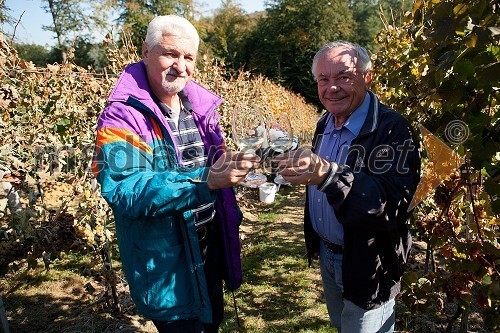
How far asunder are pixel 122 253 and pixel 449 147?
171cm

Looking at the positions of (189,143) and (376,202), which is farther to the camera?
(189,143)

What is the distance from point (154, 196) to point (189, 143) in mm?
644

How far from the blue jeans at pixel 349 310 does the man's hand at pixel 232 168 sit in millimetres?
912

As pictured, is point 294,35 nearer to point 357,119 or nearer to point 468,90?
point 357,119

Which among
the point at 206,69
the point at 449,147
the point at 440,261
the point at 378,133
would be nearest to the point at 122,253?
the point at 378,133

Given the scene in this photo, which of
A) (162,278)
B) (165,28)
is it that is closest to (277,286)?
(162,278)

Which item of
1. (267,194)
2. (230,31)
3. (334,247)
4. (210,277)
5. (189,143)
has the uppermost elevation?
(230,31)

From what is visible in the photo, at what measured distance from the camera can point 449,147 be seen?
161cm

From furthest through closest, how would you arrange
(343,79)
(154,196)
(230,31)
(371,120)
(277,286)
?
(230,31) → (277,286) → (343,79) → (371,120) → (154,196)

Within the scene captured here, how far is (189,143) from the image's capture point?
2008mm

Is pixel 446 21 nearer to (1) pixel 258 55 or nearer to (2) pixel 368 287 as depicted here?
(2) pixel 368 287

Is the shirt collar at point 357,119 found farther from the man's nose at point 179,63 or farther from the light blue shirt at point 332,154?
the man's nose at point 179,63

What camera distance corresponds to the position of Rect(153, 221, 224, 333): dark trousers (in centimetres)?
192

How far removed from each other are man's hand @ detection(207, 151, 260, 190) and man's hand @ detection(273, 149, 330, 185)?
0.11m
